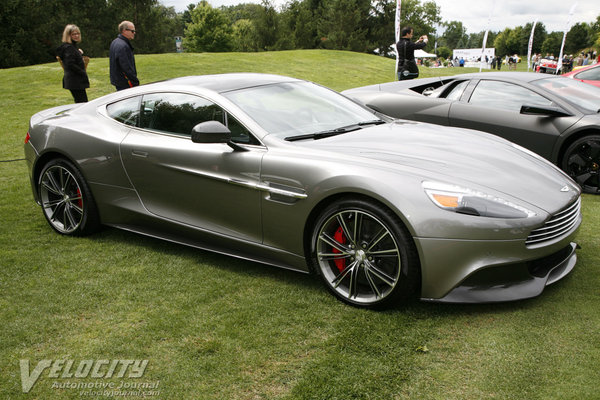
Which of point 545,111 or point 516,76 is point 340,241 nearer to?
point 545,111

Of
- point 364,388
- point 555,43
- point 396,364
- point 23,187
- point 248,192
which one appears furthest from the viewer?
point 555,43

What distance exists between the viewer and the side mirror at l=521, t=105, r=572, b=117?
19.3 feet

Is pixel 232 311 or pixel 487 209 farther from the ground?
pixel 487 209

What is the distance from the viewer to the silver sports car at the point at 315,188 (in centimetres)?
298

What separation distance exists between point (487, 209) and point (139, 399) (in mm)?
2053

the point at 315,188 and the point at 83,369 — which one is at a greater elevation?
the point at 315,188

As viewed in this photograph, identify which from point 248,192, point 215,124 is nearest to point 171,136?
point 215,124

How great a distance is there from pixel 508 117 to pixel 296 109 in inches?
130

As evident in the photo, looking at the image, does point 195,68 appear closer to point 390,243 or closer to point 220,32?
point 390,243

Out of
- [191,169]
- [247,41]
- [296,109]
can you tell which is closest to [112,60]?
[191,169]

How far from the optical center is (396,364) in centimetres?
267

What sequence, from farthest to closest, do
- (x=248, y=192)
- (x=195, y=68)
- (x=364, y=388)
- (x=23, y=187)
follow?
(x=195, y=68)
(x=23, y=187)
(x=248, y=192)
(x=364, y=388)

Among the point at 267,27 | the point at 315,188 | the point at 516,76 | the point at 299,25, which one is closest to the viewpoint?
the point at 315,188

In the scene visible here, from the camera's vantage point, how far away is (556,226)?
3.14m
